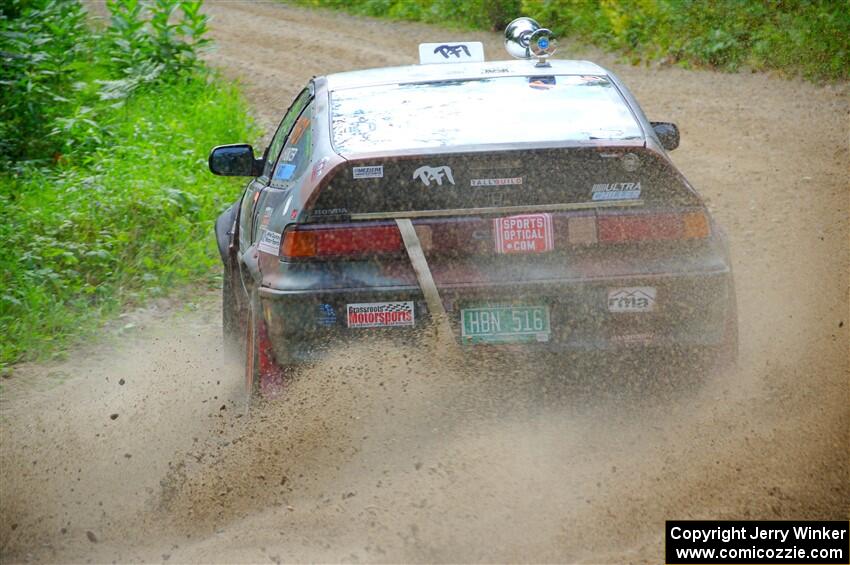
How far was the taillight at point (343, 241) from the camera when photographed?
4.30m

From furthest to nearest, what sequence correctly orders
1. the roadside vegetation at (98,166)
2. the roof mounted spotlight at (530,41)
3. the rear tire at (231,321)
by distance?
the roadside vegetation at (98,166) < the rear tire at (231,321) < the roof mounted spotlight at (530,41)

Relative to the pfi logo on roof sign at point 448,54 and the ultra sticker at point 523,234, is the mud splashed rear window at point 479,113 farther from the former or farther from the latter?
the pfi logo on roof sign at point 448,54

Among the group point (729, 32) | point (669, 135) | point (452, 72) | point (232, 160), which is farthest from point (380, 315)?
point (729, 32)

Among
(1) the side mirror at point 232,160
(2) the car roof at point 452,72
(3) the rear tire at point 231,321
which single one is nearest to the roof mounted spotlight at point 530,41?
(2) the car roof at point 452,72

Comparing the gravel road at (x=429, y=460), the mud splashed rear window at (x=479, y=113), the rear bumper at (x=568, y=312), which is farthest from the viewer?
the mud splashed rear window at (x=479, y=113)

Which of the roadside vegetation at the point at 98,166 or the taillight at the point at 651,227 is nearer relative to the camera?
the taillight at the point at 651,227

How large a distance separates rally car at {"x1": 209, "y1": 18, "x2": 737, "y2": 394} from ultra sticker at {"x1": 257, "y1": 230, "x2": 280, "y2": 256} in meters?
0.02

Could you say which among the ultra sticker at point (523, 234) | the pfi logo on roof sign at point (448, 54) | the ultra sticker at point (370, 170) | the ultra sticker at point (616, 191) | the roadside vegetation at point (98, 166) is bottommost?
the roadside vegetation at point (98, 166)

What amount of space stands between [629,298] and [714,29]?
43.8ft

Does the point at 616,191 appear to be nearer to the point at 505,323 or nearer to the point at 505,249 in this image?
the point at 505,249

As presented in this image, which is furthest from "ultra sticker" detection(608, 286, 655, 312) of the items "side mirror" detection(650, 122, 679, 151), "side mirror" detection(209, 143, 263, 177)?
"side mirror" detection(209, 143, 263, 177)

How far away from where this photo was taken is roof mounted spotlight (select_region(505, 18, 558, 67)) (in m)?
5.84

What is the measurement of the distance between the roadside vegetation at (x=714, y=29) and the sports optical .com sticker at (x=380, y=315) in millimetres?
11027

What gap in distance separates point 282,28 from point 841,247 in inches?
676
